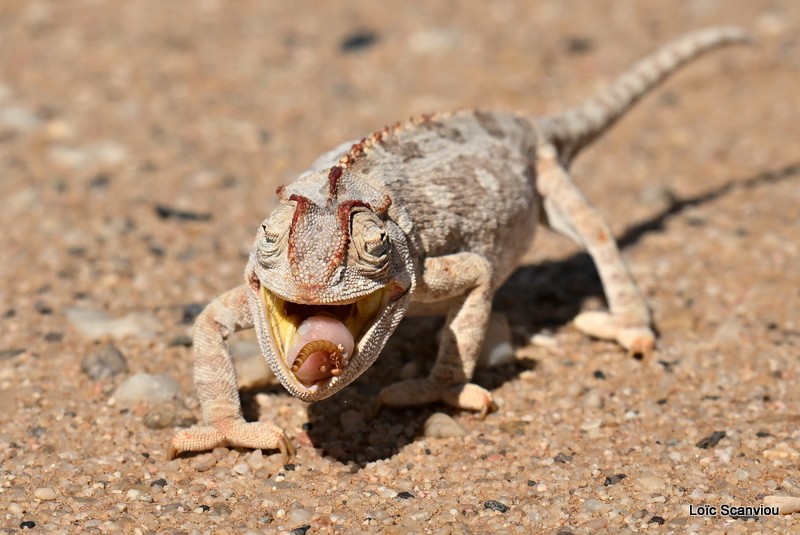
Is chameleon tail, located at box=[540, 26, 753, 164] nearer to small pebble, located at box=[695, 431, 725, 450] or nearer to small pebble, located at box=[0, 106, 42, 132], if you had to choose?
small pebble, located at box=[695, 431, 725, 450]

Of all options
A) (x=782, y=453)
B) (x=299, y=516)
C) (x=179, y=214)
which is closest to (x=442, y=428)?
(x=299, y=516)

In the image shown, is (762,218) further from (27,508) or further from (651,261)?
(27,508)

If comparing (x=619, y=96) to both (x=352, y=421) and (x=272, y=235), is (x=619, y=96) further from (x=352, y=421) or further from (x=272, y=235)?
(x=272, y=235)

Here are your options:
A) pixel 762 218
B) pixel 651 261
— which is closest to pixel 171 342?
pixel 651 261

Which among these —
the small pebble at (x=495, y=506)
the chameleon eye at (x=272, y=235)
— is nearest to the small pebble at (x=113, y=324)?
the chameleon eye at (x=272, y=235)

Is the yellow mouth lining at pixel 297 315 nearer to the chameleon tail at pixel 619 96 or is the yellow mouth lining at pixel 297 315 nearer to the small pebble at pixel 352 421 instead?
the small pebble at pixel 352 421
